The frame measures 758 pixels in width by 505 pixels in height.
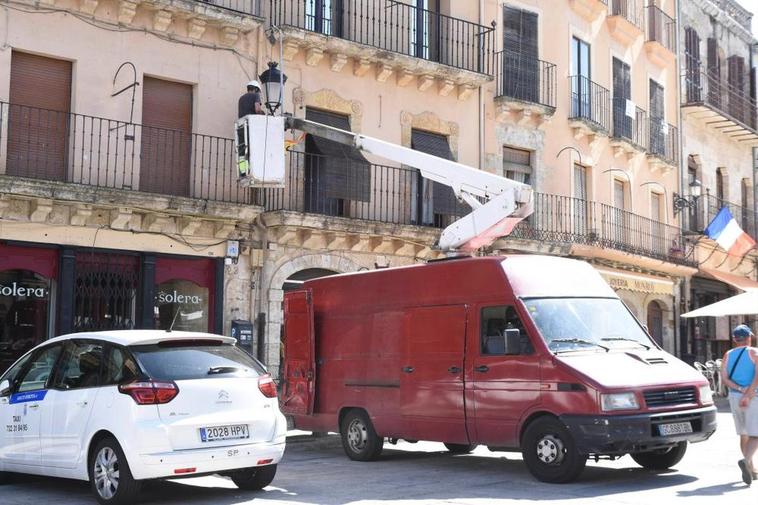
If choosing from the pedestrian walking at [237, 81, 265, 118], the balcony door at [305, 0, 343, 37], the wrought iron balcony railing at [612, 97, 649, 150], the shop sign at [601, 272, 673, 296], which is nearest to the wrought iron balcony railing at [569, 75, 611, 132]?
the wrought iron balcony railing at [612, 97, 649, 150]

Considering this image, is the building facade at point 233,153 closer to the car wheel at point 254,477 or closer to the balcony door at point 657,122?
the balcony door at point 657,122

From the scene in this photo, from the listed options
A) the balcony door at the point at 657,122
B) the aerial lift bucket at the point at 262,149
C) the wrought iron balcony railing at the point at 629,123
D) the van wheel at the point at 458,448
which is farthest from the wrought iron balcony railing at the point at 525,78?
the van wheel at the point at 458,448

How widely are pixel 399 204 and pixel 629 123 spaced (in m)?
9.81

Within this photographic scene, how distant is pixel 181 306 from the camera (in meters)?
16.8

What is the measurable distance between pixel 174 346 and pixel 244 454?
1189mm

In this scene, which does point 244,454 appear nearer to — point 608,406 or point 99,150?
point 608,406

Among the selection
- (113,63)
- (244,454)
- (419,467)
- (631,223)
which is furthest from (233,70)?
(631,223)

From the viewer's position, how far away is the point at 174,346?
29.6 ft

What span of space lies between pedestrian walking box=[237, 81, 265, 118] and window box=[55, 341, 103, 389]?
292 inches

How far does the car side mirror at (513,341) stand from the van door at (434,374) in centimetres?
94

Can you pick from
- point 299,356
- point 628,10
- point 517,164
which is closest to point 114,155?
point 299,356

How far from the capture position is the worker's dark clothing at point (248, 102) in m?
16.0

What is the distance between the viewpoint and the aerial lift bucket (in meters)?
15.4

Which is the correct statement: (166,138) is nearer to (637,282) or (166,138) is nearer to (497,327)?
(497,327)
